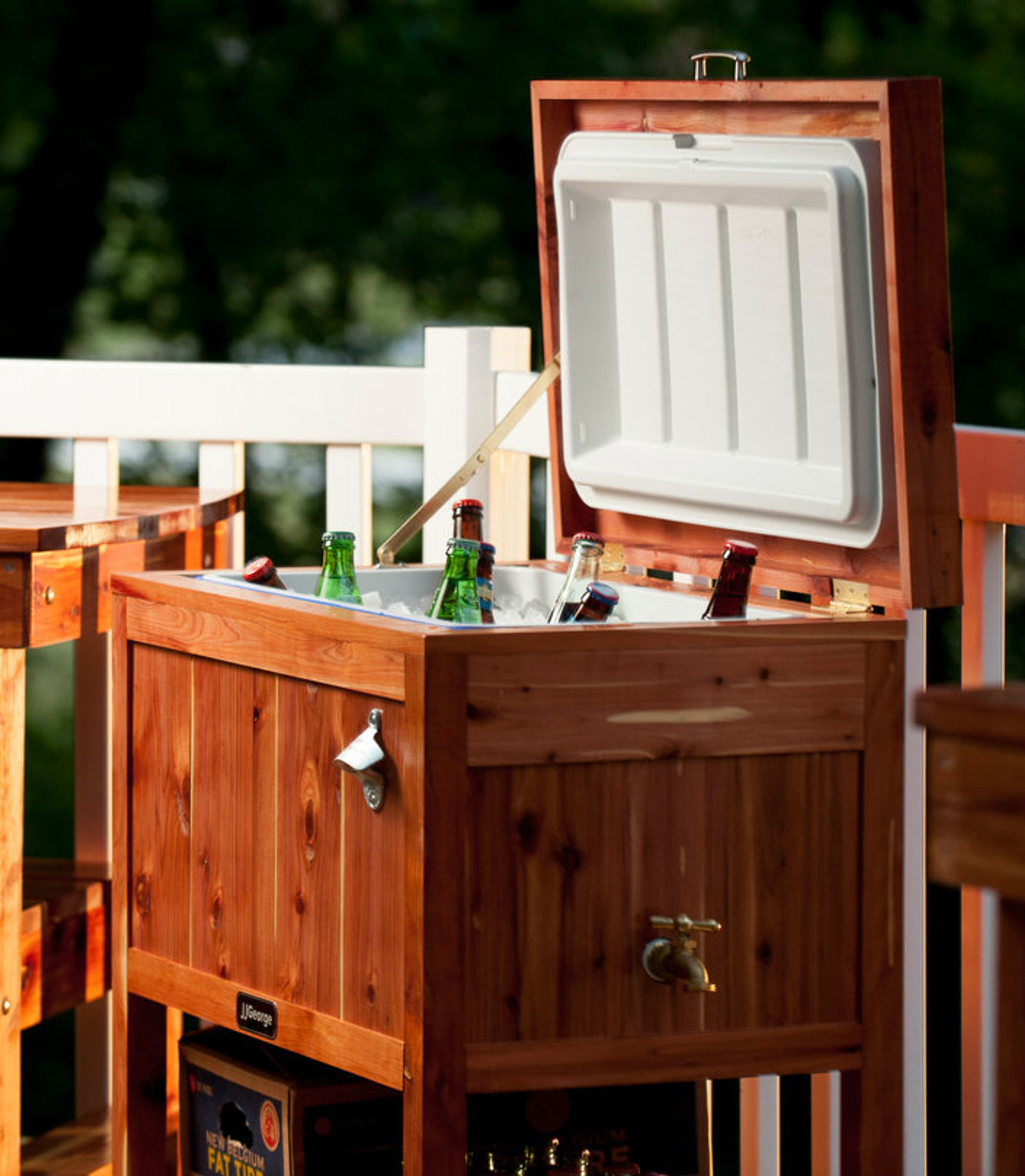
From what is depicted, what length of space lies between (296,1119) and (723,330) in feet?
2.87

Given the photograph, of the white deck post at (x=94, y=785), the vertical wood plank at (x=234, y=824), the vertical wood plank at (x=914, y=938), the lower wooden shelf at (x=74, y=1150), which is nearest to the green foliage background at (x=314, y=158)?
the white deck post at (x=94, y=785)

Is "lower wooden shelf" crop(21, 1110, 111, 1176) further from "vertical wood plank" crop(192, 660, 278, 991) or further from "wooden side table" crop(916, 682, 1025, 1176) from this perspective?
"wooden side table" crop(916, 682, 1025, 1176)

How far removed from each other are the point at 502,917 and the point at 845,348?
0.59 metres

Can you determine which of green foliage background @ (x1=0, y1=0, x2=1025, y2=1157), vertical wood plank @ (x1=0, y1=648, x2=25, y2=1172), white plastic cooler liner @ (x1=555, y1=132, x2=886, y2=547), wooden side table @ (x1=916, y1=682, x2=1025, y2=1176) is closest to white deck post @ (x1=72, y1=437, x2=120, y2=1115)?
vertical wood plank @ (x1=0, y1=648, x2=25, y2=1172)

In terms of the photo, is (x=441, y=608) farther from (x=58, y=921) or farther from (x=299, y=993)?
(x=58, y=921)

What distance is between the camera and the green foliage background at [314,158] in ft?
20.7

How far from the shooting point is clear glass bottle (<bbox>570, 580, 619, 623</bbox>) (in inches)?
73.5

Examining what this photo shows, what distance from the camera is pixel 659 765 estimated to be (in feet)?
5.48

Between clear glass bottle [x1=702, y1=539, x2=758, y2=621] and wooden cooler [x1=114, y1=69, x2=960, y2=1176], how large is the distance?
0.05m

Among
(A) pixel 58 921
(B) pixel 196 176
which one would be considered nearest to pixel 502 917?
(A) pixel 58 921

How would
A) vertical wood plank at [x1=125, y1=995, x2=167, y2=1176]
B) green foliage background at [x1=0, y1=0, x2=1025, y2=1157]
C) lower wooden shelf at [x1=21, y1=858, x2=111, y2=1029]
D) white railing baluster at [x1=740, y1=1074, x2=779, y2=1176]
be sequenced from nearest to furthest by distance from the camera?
vertical wood plank at [x1=125, y1=995, x2=167, y2=1176]
white railing baluster at [x1=740, y1=1074, x2=779, y2=1176]
lower wooden shelf at [x1=21, y1=858, x2=111, y2=1029]
green foliage background at [x1=0, y1=0, x2=1025, y2=1157]

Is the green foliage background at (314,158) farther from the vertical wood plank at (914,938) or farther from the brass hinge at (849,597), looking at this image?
the brass hinge at (849,597)

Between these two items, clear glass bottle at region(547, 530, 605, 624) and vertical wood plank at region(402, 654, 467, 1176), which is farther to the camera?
clear glass bottle at region(547, 530, 605, 624)

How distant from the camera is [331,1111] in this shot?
188 centimetres
